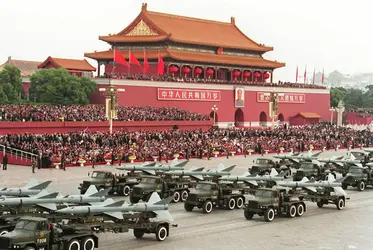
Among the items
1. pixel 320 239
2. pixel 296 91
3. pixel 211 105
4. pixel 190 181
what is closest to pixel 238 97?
pixel 211 105

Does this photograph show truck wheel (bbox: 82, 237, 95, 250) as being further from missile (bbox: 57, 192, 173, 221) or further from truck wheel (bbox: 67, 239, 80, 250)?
missile (bbox: 57, 192, 173, 221)

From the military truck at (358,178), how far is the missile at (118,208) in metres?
18.1

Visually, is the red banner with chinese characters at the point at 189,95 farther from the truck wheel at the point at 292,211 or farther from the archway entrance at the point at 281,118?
the truck wheel at the point at 292,211

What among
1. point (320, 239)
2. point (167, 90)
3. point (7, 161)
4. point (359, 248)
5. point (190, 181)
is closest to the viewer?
point (359, 248)

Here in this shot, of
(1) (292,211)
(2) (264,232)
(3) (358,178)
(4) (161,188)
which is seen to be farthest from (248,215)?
(3) (358,178)

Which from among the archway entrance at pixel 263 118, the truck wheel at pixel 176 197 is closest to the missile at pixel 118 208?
the truck wheel at pixel 176 197

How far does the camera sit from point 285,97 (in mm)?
87500

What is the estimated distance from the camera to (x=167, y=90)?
2874 inches

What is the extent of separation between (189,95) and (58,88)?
656 inches

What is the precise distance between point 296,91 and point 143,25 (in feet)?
78.8

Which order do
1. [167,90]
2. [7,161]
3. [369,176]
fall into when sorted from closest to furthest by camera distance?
[369,176] < [7,161] < [167,90]

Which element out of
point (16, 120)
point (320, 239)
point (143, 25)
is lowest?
point (320, 239)

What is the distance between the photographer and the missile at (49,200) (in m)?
23.0

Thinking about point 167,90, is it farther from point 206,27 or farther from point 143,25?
point 206,27
